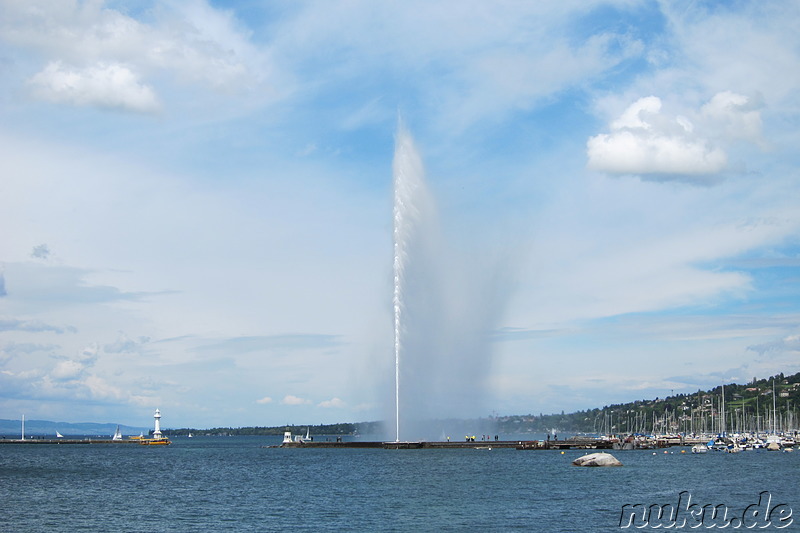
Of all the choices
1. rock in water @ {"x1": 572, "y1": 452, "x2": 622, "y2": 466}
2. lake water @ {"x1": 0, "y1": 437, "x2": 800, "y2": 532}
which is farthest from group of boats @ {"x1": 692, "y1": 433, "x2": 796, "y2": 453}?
rock in water @ {"x1": 572, "y1": 452, "x2": 622, "y2": 466}

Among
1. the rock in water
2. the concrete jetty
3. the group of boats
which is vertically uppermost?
the rock in water

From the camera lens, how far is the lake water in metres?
47.6

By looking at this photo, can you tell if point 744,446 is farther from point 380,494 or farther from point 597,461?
point 380,494

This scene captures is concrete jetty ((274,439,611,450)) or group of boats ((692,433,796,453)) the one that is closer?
concrete jetty ((274,439,611,450))

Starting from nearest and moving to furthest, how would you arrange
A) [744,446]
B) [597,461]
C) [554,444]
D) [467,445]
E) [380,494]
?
1. [380,494]
2. [597,461]
3. [467,445]
4. [554,444]
5. [744,446]

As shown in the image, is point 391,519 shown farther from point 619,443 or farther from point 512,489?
point 619,443

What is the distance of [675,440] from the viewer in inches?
6959

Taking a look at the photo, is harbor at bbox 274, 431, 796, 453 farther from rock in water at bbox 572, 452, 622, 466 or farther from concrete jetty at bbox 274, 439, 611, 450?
rock in water at bbox 572, 452, 622, 466

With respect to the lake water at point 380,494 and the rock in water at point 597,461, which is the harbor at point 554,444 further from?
the rock in water at point 597,461

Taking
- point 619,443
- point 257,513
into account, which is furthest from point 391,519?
point 619,443

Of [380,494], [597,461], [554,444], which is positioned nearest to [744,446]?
[554,444]

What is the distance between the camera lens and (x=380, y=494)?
201 ft

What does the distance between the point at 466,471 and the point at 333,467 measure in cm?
1859

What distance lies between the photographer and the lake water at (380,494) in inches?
1875
